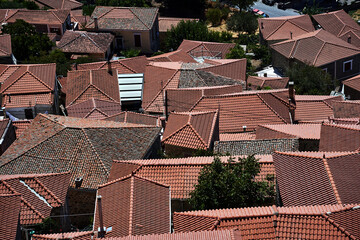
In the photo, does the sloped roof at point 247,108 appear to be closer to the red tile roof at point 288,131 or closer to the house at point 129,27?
the red tile roof at point 288,131

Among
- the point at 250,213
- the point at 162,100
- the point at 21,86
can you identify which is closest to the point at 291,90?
the point at 162,100

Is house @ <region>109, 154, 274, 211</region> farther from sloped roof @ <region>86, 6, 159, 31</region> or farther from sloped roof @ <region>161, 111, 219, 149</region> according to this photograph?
sloped roof @ <region>86, 6, 159, 31</region>

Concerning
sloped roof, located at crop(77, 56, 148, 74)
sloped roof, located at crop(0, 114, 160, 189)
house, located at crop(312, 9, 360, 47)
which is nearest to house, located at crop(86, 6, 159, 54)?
sloped roof, located at crop(77, 56, 148, 74)

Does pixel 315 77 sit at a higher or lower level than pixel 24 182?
lower

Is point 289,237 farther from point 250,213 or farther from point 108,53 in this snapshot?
point 108,53

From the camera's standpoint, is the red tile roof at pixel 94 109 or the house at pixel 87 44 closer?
the red tile roof at pixel 94 109

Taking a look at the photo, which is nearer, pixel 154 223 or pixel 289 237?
pixel 289 237

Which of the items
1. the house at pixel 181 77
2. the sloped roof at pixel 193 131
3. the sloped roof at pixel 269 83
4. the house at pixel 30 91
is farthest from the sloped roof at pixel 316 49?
the house at pixel 30 91
